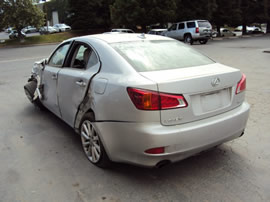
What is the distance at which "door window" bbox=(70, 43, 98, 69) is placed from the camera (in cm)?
359

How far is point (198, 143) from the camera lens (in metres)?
2.83

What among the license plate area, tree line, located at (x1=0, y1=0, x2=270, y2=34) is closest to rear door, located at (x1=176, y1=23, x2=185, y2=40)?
tree line, located at (x1=0, y1=0, x2=270, y2=34)

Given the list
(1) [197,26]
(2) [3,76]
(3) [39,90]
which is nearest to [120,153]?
(3) [39,90]

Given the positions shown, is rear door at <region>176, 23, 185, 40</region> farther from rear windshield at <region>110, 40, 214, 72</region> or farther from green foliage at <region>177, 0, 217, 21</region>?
rear windshield at <region>110, 40, 214, 72</region>

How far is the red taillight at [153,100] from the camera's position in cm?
266

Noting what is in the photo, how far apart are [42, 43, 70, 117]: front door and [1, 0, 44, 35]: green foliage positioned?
2680 cm

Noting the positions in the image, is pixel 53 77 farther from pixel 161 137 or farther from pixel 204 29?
pixel 204 29

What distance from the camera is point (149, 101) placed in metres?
2.66

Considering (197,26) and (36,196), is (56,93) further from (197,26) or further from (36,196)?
(197,26)

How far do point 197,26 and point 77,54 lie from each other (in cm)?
2024

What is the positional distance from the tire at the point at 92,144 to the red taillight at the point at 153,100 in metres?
0.76

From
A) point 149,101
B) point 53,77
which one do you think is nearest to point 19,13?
point 53,77

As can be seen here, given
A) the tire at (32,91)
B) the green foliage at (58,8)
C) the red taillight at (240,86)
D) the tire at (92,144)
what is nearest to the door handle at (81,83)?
the tire at (92,144)

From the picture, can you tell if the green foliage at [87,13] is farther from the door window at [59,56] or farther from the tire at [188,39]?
the door window at [59,56]
